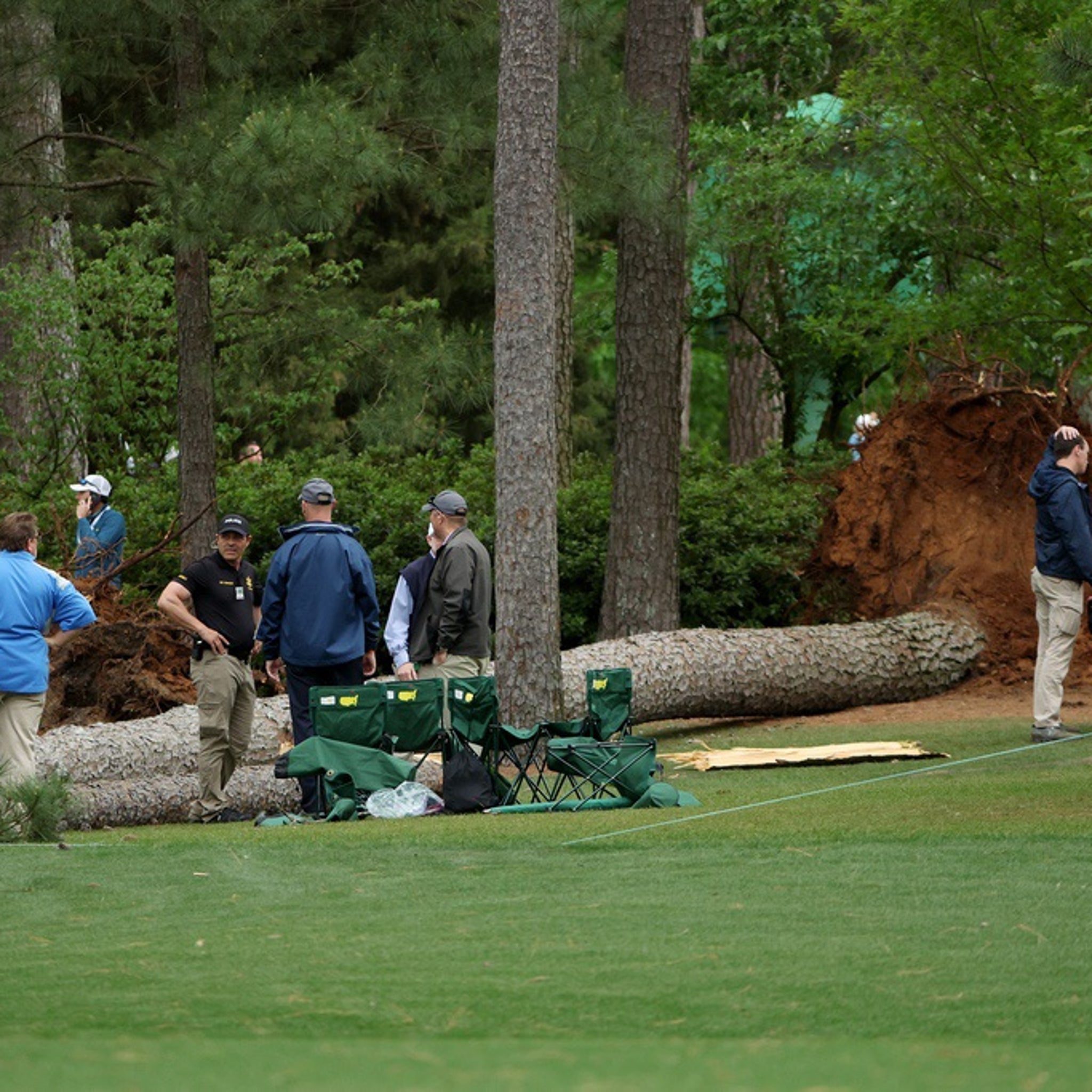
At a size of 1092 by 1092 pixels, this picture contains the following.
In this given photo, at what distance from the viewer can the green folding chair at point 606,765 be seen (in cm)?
1143

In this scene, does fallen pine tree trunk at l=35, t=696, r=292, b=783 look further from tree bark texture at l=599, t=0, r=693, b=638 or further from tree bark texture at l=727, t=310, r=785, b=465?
tree bark texture at l=727, t=310, r=785, b=465

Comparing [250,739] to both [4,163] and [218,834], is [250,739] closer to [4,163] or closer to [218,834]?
[218,834]

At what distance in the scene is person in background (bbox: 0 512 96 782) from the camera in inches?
432

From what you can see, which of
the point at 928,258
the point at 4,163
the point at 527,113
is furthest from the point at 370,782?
the point at 928,258

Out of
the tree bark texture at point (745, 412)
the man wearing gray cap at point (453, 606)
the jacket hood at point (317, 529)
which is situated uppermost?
the tree bark texture at point (745, 412)

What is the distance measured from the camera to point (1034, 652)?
18438mm

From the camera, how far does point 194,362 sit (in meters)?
17.2

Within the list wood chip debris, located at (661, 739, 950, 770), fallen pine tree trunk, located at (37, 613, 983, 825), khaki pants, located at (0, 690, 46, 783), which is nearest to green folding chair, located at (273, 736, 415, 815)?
fallen pine tree trunk, located at (37, 613, 983, 825)

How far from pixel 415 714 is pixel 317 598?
1041 mm

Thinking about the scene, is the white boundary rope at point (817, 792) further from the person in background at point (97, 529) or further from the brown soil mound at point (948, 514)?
the person in background at point (97, 529)

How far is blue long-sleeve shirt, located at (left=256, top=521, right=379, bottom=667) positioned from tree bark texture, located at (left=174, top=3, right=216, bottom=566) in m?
5.14

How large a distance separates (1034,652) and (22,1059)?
14.5 m

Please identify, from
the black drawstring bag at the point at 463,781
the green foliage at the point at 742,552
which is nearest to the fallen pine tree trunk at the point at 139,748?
the black drawstring bag at the point at 463,781

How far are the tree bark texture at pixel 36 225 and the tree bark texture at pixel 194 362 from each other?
1.29 metres
